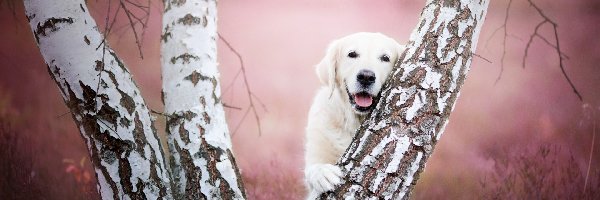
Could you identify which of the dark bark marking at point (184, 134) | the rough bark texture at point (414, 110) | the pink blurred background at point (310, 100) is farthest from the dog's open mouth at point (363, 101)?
the dark bark marking at point (184, 134)

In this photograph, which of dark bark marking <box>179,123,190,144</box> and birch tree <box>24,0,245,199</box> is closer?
birch tree <box>24,0,245,199</box>

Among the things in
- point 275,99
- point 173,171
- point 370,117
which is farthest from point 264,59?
point 370,117

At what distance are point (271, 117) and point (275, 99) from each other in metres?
0.06

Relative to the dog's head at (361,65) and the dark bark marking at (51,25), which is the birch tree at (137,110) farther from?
the dog's head at (361,65)

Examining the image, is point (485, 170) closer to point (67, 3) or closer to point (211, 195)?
point (211, 195)

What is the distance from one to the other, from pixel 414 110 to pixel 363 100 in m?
0.32

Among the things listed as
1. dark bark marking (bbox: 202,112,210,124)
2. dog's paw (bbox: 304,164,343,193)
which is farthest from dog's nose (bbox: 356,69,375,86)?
dark bark marking (bbox: 202,112,210,124)

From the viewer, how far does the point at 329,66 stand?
1.72 metres

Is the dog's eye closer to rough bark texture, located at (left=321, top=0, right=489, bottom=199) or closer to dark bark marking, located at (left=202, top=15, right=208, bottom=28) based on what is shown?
rough bark texture, located at (left=321, top=0, right=489, bottom=199)

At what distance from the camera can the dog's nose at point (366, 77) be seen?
149 cm

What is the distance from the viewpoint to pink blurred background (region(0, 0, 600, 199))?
1.74 metres

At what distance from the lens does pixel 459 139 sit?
178 centimetres

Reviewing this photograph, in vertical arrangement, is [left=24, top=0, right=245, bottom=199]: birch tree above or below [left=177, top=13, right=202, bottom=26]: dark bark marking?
below

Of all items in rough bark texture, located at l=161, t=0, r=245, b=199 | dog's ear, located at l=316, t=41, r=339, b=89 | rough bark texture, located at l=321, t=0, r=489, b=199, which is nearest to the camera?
rough bark texture, located at l=321, t=0, r=489, b=199
